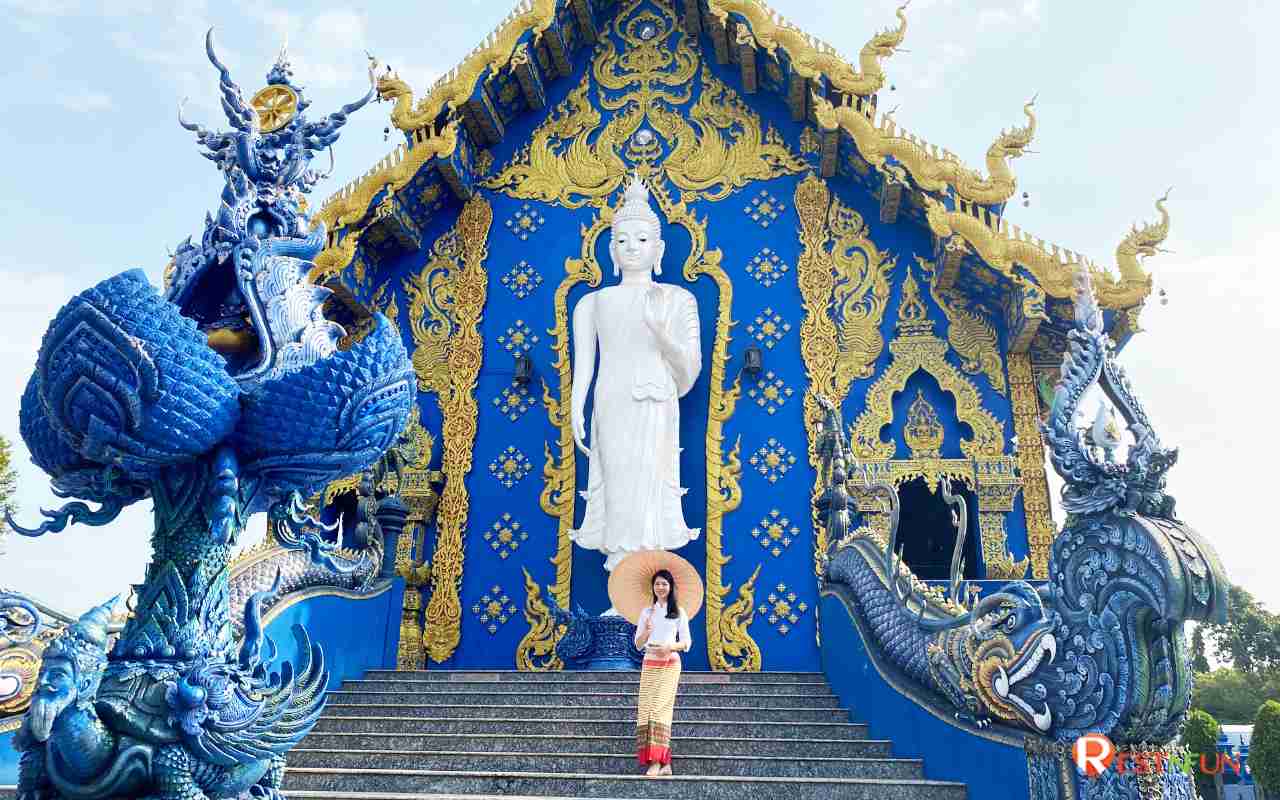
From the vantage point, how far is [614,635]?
24.6 ft

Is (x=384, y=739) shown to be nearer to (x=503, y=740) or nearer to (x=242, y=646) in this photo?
(x=503, y=740)

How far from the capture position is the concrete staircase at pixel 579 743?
4465mm

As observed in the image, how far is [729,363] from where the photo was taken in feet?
28.8

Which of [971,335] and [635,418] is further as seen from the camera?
[971,335]

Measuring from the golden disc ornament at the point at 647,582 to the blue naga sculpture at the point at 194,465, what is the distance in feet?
8.15

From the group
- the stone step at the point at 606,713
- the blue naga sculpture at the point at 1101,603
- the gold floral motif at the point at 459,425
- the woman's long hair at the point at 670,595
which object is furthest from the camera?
the gold floral motif at the point at 459,425

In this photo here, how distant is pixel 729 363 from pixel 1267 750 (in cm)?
905

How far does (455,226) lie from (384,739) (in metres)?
5.49

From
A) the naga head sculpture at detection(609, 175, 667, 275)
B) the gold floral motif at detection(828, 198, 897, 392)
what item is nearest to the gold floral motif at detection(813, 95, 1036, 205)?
the gold floral motif at detection(828, 198, 897, 392)

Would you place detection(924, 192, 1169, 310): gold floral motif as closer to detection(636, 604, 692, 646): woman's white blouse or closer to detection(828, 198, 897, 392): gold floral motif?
detection(828, 198, 897, 392): gold floral motif

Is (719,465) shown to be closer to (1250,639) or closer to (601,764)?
(601,764)

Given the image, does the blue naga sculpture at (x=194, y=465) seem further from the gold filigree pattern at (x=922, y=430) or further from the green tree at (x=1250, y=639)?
the green tree at (x=1250, y=639)

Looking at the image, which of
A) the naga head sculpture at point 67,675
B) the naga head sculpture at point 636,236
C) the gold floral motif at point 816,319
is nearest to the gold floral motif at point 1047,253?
the gold floral motif at point 816,319

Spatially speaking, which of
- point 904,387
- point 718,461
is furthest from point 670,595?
point 904,387
